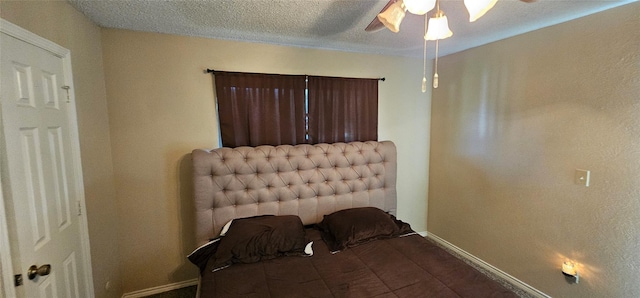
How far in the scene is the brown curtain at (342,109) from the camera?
2.55m

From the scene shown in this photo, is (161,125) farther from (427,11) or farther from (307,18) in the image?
(427,11)

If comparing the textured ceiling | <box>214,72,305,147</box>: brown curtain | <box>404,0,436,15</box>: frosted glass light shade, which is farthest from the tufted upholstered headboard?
<box>404,0,436,15</box>: frosted glass light shade

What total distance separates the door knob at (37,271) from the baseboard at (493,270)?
10.7 ft

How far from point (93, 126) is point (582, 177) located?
3.46m

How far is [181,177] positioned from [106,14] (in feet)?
4.18

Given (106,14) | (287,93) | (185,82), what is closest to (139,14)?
A: (106,14)

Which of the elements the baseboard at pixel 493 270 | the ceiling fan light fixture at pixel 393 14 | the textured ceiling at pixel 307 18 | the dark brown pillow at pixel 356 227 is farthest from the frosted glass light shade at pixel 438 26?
the baseboard at pixel 493 270

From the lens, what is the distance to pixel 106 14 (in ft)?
5.63

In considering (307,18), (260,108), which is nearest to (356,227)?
(260,108)

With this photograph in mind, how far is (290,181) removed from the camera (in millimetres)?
2338

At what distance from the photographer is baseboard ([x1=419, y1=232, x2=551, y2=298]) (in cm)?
218

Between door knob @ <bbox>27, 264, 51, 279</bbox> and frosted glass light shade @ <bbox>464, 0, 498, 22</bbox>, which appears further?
door knob @ <bbox>27, 264, 51, 279</bbox>

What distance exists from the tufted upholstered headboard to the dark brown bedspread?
0.53 m

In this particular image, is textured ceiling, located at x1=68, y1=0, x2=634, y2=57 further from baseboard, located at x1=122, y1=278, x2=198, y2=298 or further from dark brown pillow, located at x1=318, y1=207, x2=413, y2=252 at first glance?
baseboard, located at x1=122, y1=278, x2=198, y2=298
